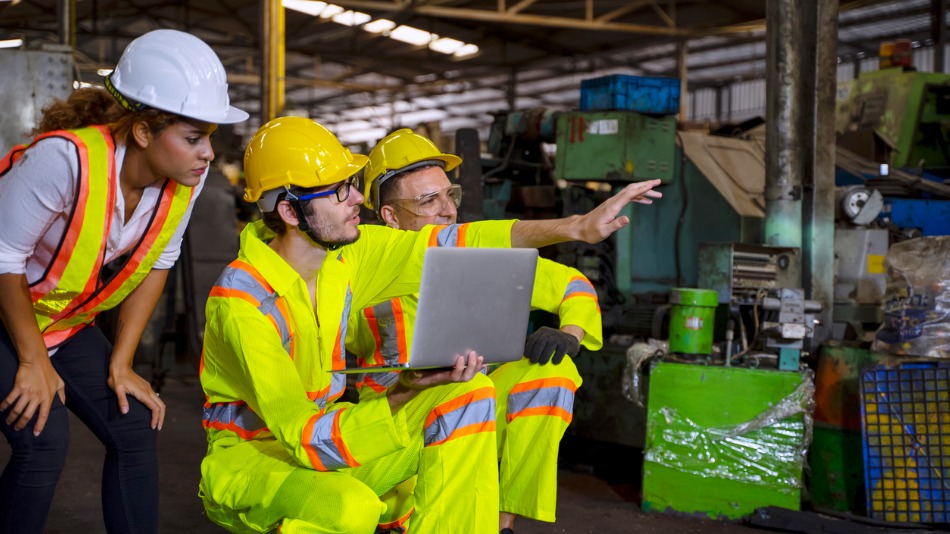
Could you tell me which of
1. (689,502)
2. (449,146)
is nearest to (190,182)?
(689,502)

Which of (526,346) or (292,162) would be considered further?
(526,346)

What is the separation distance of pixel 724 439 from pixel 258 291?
6.94 ft

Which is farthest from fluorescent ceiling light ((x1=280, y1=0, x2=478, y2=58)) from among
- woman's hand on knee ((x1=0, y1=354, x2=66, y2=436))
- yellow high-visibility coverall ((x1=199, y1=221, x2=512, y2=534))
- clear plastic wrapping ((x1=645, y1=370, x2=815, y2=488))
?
woman's hand on knee ((x1=0, y1=354, x2=66, y2=436))

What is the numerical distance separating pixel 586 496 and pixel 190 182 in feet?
8.00

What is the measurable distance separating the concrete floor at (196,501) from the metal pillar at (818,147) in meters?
1.21

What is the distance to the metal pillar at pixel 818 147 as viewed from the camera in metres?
4.17

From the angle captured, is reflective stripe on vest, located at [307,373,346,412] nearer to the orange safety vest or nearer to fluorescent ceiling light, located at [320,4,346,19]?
the orange safety vest

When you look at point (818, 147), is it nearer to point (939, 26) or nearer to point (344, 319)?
point (344, 319)

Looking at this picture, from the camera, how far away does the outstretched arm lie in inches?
81.8

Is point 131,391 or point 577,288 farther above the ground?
point 577,288

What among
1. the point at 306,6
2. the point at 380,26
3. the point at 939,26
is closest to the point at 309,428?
the point at 939,26

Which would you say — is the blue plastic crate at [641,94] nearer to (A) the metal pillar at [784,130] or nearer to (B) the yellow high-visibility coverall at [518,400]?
(A) the metal pillar at [784,130]

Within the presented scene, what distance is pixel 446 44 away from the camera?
14398mm

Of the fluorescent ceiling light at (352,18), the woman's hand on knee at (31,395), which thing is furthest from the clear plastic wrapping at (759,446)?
the fluorescent ceiling light at (352,18)
